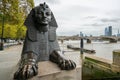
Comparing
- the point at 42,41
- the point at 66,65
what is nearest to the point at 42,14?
the point at 42,41

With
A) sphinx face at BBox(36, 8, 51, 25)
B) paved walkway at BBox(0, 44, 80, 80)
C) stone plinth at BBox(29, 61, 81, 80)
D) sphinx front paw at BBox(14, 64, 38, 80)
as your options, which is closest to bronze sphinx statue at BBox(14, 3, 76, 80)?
sphinx face at BBox(36, 8, 51, 25)

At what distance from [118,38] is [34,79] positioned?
6872 centimetres

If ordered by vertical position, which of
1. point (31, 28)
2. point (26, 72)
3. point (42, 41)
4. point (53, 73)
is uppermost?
point (31, 28)

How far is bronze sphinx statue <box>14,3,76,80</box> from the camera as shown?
190 inches

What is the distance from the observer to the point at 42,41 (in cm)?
517

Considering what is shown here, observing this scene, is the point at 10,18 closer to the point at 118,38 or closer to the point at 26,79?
the point at 26,79

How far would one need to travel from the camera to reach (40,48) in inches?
202

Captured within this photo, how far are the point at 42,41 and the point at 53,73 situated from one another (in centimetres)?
105

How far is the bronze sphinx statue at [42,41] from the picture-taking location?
482 centimetres

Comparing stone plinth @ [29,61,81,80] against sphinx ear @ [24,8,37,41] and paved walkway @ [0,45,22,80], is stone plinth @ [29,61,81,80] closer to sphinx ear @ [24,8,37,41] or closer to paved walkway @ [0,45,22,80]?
sphinx ear @ [24,8,37,41]

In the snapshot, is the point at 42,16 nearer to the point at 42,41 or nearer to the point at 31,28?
the point at 31,28

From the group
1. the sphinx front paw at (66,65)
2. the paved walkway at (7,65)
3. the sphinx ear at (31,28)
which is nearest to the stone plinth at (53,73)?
the sphinx front paw at (66,65)

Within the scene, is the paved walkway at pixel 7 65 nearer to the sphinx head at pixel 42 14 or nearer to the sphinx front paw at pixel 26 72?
the sphinx front paw at pixel 26 72

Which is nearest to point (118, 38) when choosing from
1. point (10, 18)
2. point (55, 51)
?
point (10, 18)
